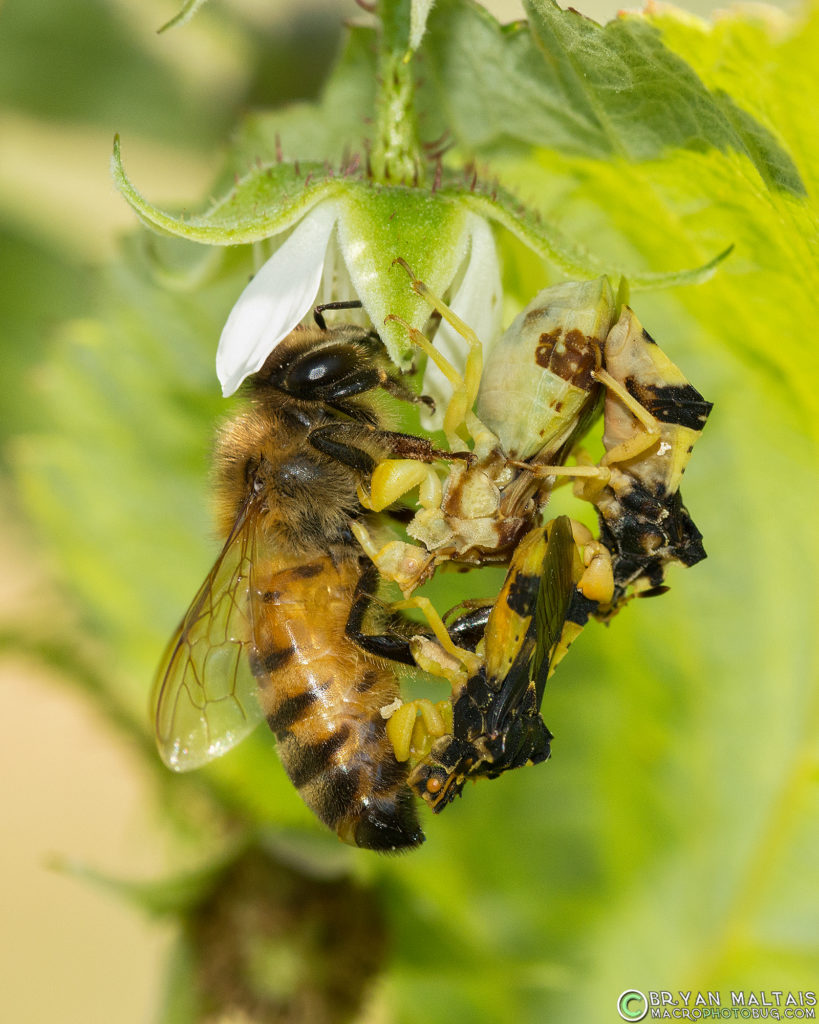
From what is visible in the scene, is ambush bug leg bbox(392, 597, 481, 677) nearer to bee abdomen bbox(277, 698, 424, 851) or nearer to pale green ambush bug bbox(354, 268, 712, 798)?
pale green ambush bug bbox(354, 268, 712, 798)

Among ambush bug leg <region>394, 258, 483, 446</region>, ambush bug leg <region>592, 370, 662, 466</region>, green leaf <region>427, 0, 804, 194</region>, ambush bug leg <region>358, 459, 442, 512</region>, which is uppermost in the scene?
green leaf <region>427, 0, 804, 194</region>

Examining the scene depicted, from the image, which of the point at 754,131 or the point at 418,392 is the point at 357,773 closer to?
the point at 418,392

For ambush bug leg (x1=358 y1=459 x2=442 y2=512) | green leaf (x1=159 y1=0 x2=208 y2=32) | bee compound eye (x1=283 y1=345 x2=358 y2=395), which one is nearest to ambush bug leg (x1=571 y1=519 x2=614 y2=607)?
ambush bug leg (x1=358 y1=459 x2=442 y2=512)

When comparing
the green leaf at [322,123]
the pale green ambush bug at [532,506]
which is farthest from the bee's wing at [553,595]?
the green leaf at [322,123]

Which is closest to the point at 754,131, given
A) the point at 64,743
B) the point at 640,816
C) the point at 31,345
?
the point at 640,816

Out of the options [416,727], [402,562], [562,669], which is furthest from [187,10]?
[562,669]
